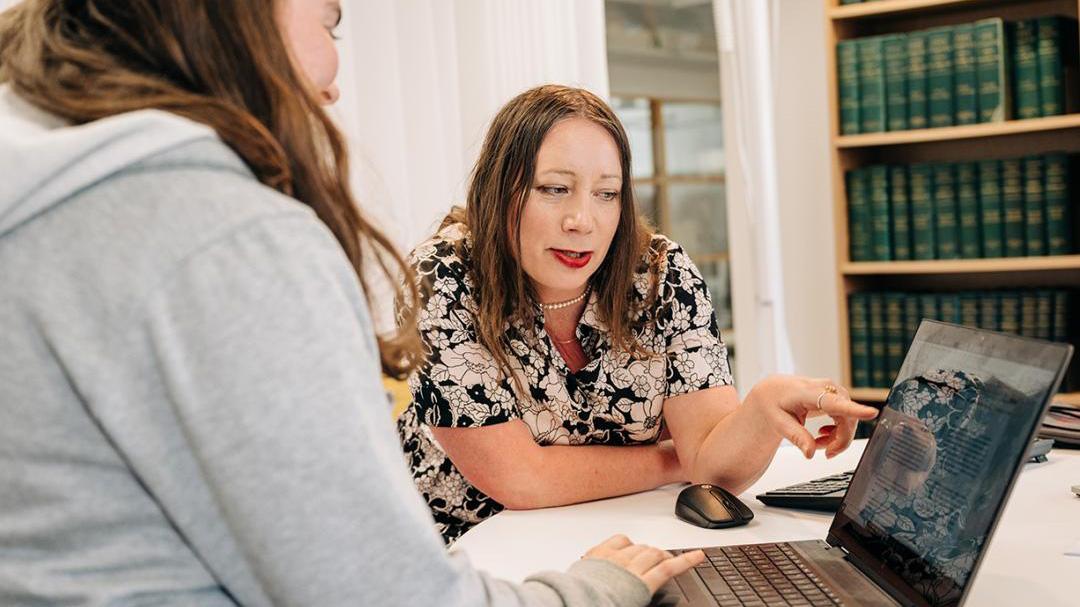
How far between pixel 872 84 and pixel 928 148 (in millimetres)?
350

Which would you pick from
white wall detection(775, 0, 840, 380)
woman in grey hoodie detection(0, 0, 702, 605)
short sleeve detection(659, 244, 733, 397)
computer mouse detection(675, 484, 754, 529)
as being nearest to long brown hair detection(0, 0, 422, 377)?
woman in grey hoodie detection(0, 0, 702, 605)

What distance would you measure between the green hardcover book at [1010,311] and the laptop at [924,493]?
220 cm

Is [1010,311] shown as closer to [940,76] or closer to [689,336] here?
[940,76]

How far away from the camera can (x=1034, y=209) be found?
2.99m

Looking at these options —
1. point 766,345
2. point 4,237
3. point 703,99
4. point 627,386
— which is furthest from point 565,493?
point 703,99

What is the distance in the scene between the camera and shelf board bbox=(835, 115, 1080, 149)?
291cm

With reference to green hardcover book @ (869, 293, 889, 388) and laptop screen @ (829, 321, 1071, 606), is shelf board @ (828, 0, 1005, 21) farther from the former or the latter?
laptop screen @ (829, 321, 1071, 606)

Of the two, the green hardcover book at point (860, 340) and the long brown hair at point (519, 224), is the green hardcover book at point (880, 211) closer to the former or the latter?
the green hardcover book at point (860, 340)

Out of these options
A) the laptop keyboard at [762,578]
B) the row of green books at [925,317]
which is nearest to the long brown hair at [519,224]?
the laptop keyboard at [762,578]

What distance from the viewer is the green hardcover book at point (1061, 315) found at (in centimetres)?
299

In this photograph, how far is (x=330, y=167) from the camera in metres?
0.77

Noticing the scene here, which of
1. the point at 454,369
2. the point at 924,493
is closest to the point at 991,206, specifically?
the point at 454,369

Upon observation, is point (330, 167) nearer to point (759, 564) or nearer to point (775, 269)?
point (759, 564)

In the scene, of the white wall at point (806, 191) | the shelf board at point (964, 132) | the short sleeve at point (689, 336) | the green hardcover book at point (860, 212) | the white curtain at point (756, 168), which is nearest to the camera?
the short sleeve at point (689, 336)
